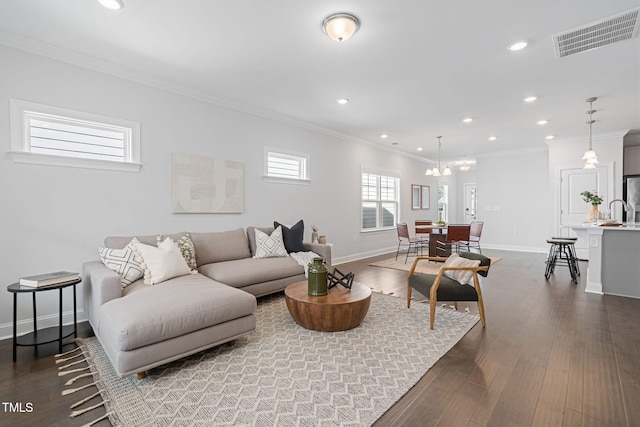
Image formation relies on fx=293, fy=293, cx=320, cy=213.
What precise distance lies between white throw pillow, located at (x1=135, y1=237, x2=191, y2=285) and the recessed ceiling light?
3.85 meters

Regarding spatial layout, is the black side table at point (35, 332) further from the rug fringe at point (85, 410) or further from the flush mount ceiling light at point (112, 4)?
the flush mount ceiling light at point (112, 4)

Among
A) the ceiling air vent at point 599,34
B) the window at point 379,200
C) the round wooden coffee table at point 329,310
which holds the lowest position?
the round wooden coffee table at point 329,310

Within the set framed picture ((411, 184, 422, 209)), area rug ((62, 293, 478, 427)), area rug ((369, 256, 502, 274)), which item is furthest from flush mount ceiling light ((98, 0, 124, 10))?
framed picture ((411, 184, 422, 209))

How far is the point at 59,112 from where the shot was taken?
9.48ft

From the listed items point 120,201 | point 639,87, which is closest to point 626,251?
point 639,87

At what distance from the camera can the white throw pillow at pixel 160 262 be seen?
9.05 feet

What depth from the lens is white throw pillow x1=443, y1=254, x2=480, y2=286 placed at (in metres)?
2.85

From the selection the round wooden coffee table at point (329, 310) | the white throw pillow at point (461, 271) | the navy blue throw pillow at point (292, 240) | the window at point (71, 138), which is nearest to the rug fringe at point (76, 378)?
the round wooden coffee table at point (329, 310)

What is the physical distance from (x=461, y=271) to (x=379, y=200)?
442 centimetres

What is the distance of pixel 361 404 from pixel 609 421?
4.40 ft

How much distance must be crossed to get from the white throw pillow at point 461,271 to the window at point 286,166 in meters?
2.96

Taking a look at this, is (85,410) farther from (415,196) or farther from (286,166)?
(415,196)

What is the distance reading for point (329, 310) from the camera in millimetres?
2578

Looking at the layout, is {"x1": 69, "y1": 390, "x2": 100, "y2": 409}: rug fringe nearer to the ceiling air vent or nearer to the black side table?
the black side table
